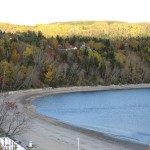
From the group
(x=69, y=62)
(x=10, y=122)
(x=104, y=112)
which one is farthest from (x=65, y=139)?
(x=69, y=62)

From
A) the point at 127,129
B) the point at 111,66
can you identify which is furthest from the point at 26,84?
the point at 127,129

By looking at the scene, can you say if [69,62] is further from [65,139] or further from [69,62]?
[65,139]

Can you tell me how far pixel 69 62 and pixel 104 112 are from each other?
178 ft

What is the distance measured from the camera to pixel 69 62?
4906 inches

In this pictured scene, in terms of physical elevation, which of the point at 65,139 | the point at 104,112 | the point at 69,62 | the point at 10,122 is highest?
the point at 10,122

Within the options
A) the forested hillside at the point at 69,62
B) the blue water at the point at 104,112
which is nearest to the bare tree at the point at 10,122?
the blue water at the point at 104,112

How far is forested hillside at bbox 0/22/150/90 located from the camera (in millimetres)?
104875

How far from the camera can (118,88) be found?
12375cm

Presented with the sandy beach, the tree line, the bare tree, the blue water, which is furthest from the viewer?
the tree line

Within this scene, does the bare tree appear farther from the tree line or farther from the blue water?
the tree line

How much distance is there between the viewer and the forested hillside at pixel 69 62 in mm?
104875

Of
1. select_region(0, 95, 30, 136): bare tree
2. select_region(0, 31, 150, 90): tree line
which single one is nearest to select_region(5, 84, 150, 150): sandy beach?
select_region(0, 95, 30, 136): bare tree

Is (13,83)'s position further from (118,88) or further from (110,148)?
(110,148)

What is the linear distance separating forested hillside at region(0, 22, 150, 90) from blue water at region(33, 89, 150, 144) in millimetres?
9366
